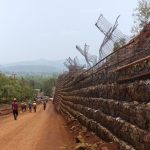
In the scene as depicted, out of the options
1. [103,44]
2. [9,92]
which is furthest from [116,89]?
[9,92]

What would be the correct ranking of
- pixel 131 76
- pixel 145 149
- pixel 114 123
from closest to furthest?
pixel 145 149
pixel 131 76
pixel 114 123

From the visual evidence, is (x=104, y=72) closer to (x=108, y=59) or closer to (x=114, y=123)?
(x=108, y=59)

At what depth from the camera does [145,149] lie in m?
8.36

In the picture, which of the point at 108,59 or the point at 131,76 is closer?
the point at 131,76

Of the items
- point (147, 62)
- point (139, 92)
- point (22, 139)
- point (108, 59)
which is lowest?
point (22, 139)

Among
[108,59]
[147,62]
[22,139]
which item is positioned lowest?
[22,139]

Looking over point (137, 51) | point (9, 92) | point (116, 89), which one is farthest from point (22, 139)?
point (9, 92)

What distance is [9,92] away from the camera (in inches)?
2874

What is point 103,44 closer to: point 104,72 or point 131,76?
point 104,72

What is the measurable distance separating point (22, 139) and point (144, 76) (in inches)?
459


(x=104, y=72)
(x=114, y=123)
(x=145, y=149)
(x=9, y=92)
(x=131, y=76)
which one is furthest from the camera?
(x=9, y=92)

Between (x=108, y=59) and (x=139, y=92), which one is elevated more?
(x=108, y=59)

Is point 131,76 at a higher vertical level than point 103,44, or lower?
Answer: lower

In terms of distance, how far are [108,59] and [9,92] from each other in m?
59.3
